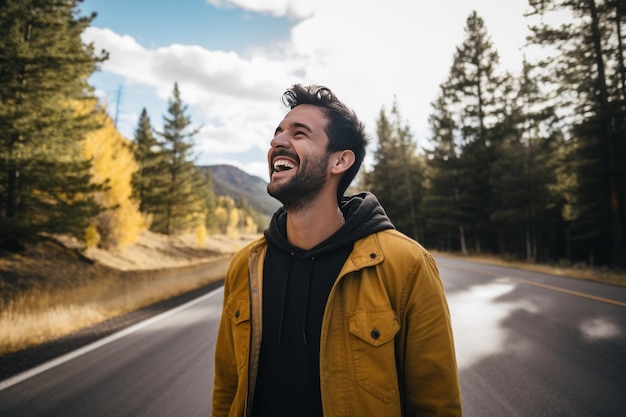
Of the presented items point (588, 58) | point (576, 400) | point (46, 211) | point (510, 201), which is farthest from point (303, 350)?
point (510, 201)

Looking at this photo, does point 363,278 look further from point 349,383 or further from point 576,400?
point 576,400

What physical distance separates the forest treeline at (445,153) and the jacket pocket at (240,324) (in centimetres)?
1206

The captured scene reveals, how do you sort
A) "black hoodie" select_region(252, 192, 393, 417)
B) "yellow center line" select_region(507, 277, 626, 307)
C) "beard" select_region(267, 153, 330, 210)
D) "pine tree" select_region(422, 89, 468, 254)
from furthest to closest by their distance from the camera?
1. "pine tree" select_region(422, 89, 468, 254)
2. "yellow center line" select_region(507, 277, 626, 307)
3. "beard" select_region(267, 153, 330, 210)
4. "black hoodie" select_region(252, 192, 393, 417)

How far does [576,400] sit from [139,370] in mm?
5045

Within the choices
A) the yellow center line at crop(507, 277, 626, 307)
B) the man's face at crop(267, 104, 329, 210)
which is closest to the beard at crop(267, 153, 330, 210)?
the man's face at crop(267, 104, 329, 210)

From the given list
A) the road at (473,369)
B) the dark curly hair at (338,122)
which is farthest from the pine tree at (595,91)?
the dark curly hair at (338,122)

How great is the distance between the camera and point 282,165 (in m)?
1.97

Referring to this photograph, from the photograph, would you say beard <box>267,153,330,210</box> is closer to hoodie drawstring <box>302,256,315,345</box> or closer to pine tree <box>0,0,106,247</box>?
hoodie drawstring <box>302,256,315,345</box>

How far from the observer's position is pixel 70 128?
11.7 meters

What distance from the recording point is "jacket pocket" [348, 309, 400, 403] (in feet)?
4.76

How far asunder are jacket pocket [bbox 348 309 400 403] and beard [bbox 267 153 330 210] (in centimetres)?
75

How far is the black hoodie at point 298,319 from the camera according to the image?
1.60 meters

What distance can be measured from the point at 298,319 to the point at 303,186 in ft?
2.47

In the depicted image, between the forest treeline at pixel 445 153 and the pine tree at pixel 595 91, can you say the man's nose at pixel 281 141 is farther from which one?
the pine tree at pixel 595 91
